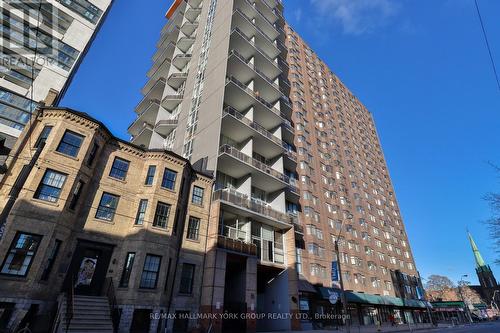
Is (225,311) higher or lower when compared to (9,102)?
lower

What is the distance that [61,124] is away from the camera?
1750 centimetres

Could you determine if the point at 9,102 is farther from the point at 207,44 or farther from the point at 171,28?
the point at 171,28

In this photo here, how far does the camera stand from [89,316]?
47.3 ft

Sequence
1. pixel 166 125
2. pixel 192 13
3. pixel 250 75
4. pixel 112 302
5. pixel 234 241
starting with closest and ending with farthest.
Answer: pixel 112 302, pixel 234 241, pixel 250 75, pixel 166 125, pixel 192 13

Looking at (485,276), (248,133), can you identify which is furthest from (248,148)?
(485,276)

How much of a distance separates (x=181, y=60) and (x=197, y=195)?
85.6 feet

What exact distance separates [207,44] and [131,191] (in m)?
25.9

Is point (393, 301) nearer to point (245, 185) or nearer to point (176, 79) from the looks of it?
point (245, 185)

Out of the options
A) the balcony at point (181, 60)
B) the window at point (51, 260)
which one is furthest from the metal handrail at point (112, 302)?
the balcony at point (181, 60)

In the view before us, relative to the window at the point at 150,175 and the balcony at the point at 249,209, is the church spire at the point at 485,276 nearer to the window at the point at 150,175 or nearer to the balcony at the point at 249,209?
the balcony at the point at 249,209

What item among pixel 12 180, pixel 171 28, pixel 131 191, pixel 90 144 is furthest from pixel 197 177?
pixel 171 28

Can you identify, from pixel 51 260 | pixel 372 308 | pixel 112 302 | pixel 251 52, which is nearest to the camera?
pixel 51 260

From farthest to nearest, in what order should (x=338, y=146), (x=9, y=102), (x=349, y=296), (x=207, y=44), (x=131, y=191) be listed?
(x=338, y=146) → (x=207, y=44) → (x=349, y=296) → (x=9, y=102) → (x=131, y=191)

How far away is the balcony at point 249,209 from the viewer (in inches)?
930
